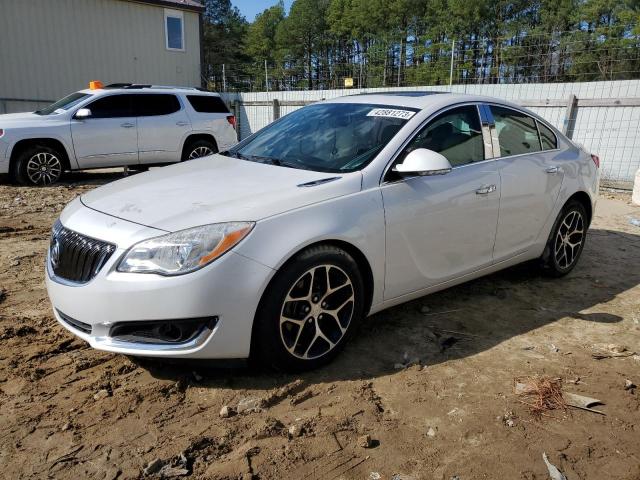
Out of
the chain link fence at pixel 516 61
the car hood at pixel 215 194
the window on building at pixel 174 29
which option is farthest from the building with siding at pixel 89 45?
the car hood at pixel 215 194

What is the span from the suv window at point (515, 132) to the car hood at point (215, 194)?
5.25ft

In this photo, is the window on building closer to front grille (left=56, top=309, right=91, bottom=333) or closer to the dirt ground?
the dirt ground

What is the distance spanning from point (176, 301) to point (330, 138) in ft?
5.72

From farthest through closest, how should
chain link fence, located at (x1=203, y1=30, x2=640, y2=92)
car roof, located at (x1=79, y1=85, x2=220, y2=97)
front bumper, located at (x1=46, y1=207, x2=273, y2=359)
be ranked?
chain link fence, located at (x1=203, y1=30, x2=640, y2=92), car roof, located at (x1=79, y1=85, x2=220, y2=97), front bumper, located at (x1=46, y1=207, x2=273, y2=359)

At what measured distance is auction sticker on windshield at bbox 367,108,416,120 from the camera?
376 centimetres

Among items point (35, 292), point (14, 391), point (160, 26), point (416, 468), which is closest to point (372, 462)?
point (416, 468)

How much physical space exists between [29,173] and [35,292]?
5663 mm

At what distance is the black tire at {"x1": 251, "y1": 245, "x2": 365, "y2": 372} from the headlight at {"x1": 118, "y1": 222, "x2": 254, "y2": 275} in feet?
1.23

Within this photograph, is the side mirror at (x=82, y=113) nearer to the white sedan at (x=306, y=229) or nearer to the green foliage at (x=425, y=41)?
the white sedan at (x=306, y=229)

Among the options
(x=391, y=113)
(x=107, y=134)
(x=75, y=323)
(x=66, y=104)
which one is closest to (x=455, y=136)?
(x=391, y=113)

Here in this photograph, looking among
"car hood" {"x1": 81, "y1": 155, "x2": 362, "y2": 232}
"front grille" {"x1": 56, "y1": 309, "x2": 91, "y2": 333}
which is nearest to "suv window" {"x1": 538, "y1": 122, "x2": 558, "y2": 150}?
"car hood" {"x1": 81, "y1": 155, "x2": 362, "y2": 232}

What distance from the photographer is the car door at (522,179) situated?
4.21 m

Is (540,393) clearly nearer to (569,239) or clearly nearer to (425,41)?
(569,239)

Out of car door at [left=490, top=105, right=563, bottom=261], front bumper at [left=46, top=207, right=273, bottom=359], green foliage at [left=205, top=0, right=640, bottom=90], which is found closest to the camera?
front bumper at [left=46, top=207, right=273, bottom=359]
